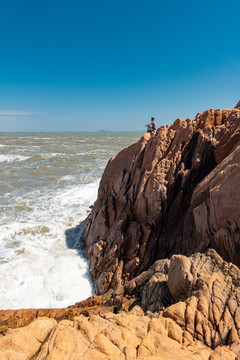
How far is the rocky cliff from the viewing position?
Result: 3.83 metres

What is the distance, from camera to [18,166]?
32.2 metres

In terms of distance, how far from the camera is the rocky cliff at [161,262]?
383 cm


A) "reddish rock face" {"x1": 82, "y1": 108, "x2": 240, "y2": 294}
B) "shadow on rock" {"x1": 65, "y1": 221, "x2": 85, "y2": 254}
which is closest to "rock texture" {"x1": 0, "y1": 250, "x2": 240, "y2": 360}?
"reddish rock face" {"x1": 82, "y1": 108, "x2": 240, "y2": 294}

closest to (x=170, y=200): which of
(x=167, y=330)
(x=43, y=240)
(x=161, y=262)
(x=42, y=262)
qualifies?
(x=161, y=262)

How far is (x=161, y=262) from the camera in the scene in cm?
715

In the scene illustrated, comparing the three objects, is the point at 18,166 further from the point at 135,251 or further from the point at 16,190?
the point at 135,251

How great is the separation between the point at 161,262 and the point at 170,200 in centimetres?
293

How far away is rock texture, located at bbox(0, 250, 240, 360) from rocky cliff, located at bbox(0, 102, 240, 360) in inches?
0.7

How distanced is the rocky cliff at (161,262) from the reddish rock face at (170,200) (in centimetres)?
4

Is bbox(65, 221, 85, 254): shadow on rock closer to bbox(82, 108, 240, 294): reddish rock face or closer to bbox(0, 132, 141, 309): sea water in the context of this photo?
bbox(0, 132, 141, 309): sea water

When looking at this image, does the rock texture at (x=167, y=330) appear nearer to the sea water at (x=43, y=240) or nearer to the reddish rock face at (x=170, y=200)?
the reddish rock face at (x=170, y=200)

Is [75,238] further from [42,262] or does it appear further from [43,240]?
[42,262]

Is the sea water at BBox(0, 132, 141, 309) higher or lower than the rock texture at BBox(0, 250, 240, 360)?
lower

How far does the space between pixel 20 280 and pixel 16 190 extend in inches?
543
